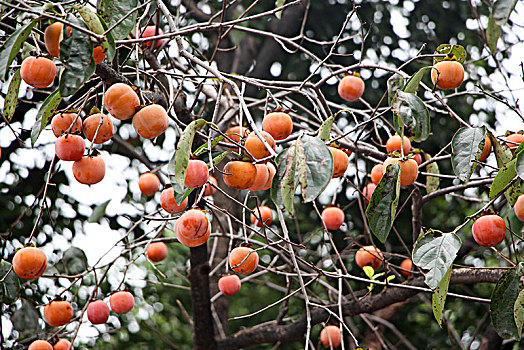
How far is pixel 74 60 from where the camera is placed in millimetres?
1034

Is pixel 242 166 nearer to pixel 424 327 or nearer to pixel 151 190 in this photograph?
pixel 151 190

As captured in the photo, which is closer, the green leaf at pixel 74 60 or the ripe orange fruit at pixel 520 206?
the green leaf at pixel 74 60

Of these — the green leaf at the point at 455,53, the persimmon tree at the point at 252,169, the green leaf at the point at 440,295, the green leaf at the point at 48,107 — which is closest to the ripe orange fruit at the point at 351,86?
the persimmon tree at the point at 252,169

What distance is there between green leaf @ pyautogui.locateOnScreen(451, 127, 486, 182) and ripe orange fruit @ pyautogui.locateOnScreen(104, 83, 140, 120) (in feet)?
2.59

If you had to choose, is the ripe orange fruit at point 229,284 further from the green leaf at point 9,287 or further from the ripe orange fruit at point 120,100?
the ripe orange fruit at point 120,100

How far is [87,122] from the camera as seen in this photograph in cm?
129

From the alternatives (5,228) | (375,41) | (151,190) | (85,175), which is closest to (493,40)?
(85,175)

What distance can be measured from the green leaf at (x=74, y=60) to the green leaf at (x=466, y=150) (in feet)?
2.84

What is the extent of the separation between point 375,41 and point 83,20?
2410 millimetres

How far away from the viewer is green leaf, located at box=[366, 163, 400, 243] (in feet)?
3.62

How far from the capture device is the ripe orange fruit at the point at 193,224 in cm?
125

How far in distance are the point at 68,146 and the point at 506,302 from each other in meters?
1.16

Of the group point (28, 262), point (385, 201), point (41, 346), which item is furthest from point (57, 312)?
point (385, 201)

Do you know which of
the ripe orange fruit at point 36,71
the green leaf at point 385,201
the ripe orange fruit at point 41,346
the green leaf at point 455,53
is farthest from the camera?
the ripe orange fruit at point 41,346
